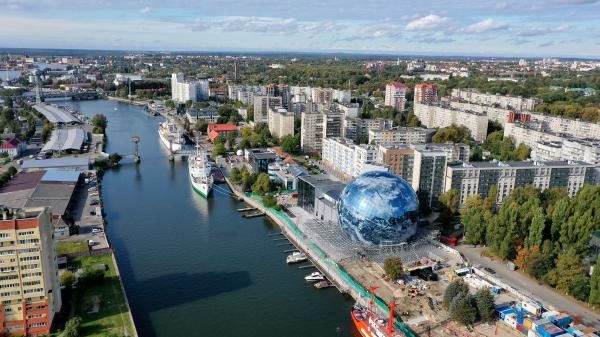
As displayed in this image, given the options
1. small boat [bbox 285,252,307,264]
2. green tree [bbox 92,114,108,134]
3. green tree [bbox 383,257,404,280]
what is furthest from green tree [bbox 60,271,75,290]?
green tree [bbox 92,114,108,134]

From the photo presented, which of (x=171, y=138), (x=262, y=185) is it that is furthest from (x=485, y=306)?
(x=171, y=138)

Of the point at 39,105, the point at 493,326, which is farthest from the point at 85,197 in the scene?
the point at 39,105

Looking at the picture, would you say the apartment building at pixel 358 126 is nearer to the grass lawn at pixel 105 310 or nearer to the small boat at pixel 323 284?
the small boat at pixel 323 284

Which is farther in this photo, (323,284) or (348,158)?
(348,158)

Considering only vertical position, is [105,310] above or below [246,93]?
below

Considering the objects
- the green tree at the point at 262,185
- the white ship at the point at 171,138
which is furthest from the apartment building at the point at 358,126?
the white ship at the point at 171,138

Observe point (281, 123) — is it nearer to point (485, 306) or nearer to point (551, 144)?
point (551, 144)

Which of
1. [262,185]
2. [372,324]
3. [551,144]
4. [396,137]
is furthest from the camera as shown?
[396,137]

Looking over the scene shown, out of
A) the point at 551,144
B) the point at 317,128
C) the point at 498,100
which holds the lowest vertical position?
the point at 317,128
